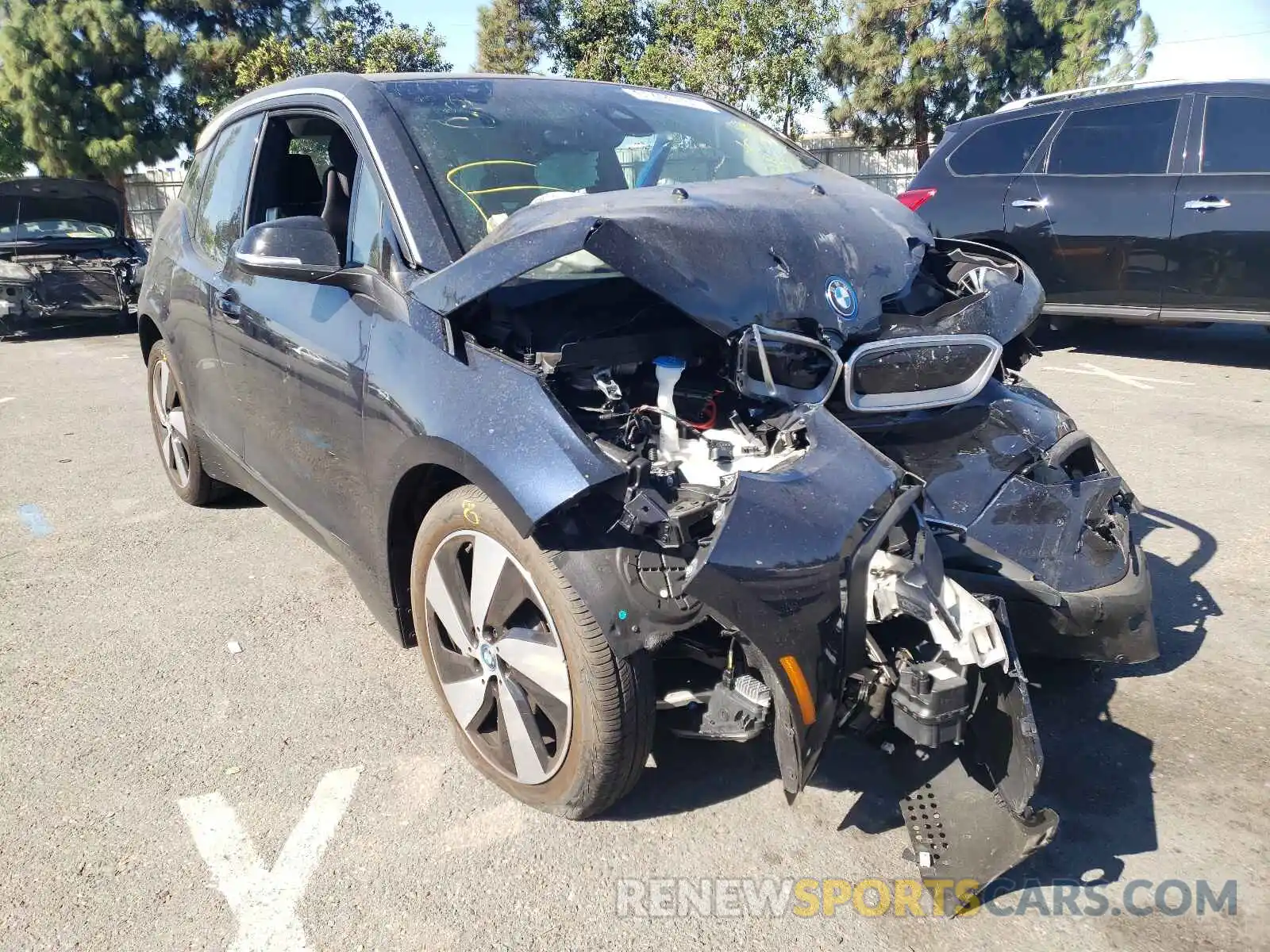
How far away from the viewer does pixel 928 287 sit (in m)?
3.29

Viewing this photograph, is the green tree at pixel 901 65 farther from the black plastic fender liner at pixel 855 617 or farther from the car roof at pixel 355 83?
the black plastic fender liner at pixel 855 617

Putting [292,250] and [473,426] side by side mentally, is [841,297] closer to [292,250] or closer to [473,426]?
[473,426]

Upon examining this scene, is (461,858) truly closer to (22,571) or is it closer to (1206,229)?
(22,571)

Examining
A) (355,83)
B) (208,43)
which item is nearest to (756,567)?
(355,83)

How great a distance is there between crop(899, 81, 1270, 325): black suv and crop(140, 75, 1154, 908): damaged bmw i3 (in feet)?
14.1

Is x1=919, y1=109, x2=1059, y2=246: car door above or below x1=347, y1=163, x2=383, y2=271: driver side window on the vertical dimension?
below

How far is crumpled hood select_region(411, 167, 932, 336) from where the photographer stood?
2.36 meters

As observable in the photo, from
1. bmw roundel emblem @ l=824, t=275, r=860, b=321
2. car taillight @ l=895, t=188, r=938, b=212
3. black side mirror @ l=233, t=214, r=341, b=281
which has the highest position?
black side mirror @ l=233, t=214, r=341, b=281

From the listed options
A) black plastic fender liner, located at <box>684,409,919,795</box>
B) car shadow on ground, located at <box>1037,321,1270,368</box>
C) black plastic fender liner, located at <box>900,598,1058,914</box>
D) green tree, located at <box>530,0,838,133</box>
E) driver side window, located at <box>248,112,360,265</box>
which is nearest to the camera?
black plastic fender liner, located at <box>684,409,919,795</box>

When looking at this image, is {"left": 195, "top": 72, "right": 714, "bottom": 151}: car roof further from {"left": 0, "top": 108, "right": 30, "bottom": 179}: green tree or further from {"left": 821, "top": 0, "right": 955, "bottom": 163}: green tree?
{"left": 0, "top": 108, "right": 30, "bottom": 179}: green tree

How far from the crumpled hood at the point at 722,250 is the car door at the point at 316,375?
0.43m

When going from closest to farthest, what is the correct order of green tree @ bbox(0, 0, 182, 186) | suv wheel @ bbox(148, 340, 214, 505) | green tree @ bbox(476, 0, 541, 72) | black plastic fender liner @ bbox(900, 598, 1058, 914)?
1. black plastic fender liner @ bbox(900, 598, 1058, 914)
2. suv wheel @ bbox(148, 340, 214, 505)
3. green tree @ bbox(0, 0, 182, 186)
4. green tree @ bbox(476, 0, 541, 72)

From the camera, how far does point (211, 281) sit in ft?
12.6

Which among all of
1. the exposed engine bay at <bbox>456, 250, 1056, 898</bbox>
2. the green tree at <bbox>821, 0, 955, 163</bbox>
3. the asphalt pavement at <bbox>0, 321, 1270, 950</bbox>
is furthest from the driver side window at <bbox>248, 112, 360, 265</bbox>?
the green tree at <bbox>821, 0, 955, 163</bbox>
